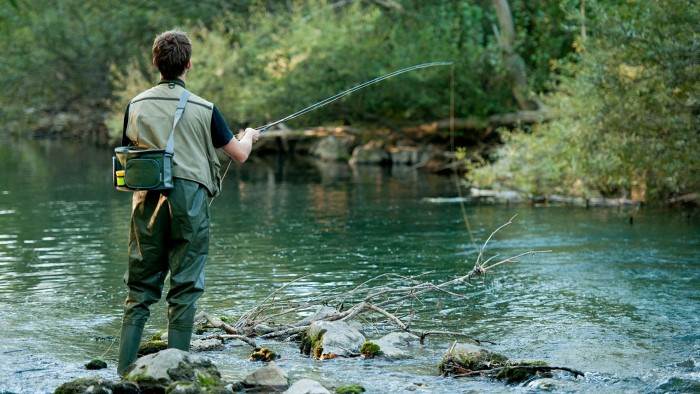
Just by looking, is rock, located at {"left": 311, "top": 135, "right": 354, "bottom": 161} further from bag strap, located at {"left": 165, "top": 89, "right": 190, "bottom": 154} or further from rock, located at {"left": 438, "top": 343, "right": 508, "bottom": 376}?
bag strap, located at {"left": 165, "top": 89, "right": 190, "bottom": 154}

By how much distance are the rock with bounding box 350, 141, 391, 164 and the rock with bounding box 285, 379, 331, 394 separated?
26.1 meters

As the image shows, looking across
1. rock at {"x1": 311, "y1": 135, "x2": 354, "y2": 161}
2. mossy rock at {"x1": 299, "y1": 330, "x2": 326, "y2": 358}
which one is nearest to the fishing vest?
mossy rock at {"x1": 299, "y1": 330, "x2": 326, "y2": 358}

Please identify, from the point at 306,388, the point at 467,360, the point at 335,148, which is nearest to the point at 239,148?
the point at 306,388

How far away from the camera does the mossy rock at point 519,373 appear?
6.69 metres

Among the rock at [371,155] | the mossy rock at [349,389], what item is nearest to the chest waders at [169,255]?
the mossy rock at [349,389]

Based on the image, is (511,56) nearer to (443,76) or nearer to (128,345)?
(443,76)

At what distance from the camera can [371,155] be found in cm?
3244

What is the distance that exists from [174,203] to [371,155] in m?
26.4

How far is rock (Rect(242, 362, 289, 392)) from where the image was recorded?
20.8 feet

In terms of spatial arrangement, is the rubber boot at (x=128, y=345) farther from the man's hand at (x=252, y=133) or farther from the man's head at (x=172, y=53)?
the man's head at (x=172, y=53)

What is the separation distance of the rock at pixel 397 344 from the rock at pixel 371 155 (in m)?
24.3

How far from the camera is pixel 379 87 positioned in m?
30.5

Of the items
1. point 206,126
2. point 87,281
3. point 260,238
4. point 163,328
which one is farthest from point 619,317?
point 260,238

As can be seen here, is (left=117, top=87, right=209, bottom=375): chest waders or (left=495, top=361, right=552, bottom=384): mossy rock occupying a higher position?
(left=117, top=87, right=209, bottom=375): chest waders
